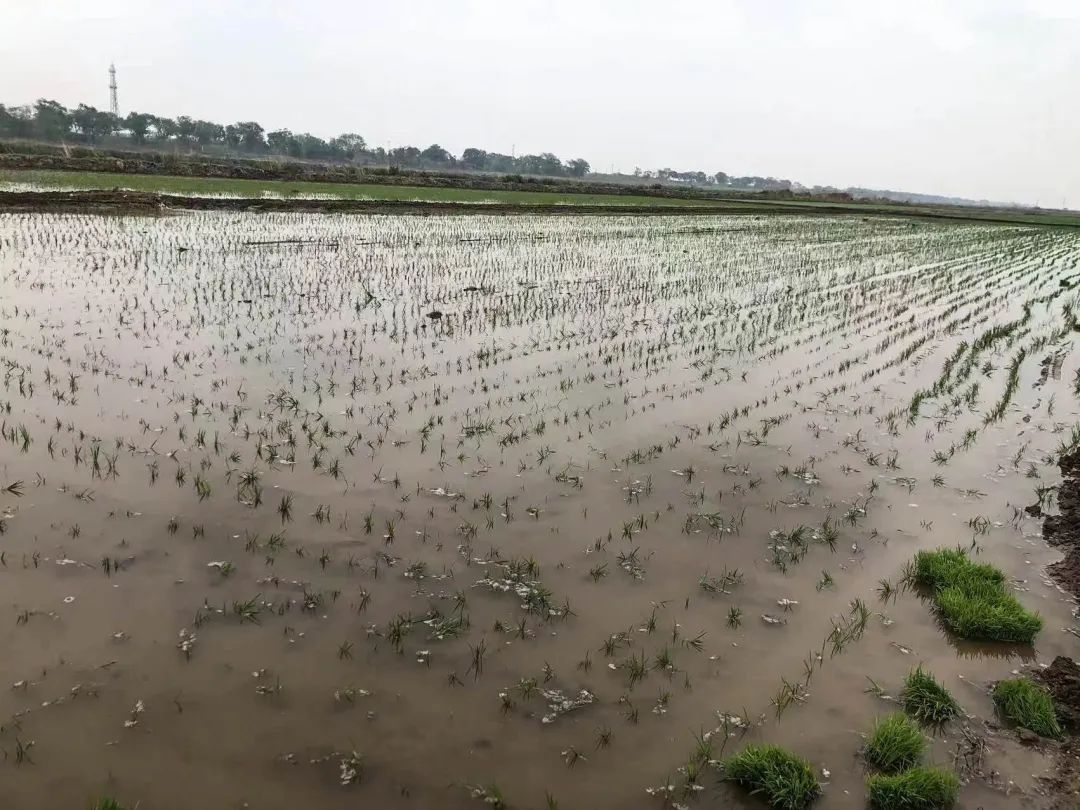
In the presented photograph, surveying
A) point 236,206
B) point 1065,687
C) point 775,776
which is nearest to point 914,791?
point 775,776

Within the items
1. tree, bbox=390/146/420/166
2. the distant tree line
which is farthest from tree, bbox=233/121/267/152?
tree, bbox=390/146/420/166

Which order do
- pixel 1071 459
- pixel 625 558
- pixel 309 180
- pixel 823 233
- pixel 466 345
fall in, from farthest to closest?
1. pixel 309 180
2. pixel 823 233
3. pixel 466 345
4. pixel 1071 459
5. pixel 625 558

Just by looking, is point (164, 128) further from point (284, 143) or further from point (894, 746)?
point (894, 746)

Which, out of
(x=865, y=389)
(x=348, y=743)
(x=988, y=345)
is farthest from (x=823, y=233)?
(x=348, y=743)

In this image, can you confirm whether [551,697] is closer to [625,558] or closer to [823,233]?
[625,558]

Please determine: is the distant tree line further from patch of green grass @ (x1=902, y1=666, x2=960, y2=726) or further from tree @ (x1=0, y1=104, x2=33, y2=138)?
patch of green grass @ (x1=902, y1=666, x2=960, y2=726)

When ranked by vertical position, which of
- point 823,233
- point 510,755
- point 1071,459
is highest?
point 823,233

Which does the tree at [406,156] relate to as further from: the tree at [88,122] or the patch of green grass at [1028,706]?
the patch of green grass at [1028,706]
